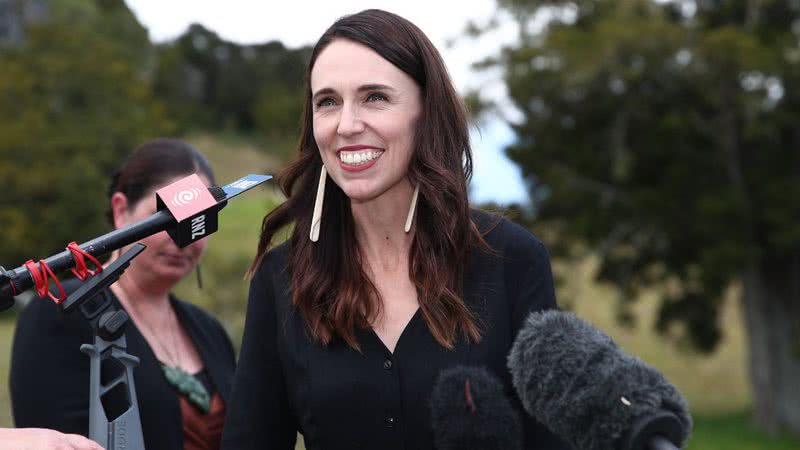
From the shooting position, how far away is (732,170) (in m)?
20.2

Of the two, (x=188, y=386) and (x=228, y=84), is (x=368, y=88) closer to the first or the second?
(x=188, y=386)

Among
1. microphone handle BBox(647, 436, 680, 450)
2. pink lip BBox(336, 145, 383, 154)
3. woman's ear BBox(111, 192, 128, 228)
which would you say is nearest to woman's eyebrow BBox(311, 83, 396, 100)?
pink lip BBox(336, 145, 383, 154)

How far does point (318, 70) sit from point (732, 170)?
18.4 m

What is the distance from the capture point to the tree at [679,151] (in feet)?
59.8

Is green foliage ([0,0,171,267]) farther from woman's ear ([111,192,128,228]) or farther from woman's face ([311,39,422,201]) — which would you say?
woman's face ([311,39,422,201])

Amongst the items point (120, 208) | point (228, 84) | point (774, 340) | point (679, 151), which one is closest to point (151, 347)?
point (120, 208)

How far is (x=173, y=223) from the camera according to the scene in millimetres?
2516

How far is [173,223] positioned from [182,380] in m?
1.46

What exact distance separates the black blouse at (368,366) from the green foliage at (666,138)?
15138 mm

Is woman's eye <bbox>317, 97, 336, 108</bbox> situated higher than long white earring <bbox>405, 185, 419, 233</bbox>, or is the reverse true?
woman's eye <bbox>317, 97, 336, 108</bbox>

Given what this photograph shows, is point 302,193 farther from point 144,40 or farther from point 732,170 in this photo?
point 144,40

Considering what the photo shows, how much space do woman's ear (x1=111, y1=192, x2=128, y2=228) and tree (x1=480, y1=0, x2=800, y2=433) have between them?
14.5 m

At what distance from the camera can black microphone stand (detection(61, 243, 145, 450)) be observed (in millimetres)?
Result: 2561

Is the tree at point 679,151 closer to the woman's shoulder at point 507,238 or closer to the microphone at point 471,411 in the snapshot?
the woman's shoulder at point 507,238
